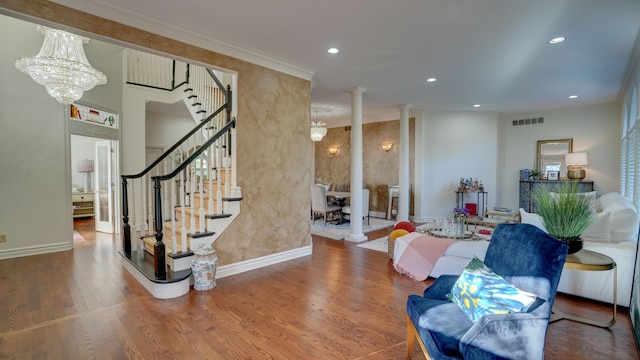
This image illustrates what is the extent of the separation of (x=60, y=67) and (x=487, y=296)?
5.30 metres

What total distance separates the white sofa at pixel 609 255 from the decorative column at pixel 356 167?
3202 millimetres

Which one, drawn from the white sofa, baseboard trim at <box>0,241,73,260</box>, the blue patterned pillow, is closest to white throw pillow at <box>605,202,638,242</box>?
the white sofa

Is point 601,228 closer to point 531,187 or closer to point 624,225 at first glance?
point 624,225

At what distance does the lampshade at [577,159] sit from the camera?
6.73 meters

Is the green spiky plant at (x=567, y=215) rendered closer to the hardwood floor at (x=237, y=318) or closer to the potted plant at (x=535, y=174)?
the hardwood floor at (x=237, y=318)

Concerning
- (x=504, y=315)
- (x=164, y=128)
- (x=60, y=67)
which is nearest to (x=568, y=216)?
(x=504, y=315)

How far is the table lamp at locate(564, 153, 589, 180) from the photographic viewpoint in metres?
6.74

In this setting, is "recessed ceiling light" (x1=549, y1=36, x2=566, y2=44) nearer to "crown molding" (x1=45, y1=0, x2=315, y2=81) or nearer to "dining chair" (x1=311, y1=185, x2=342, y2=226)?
"crown molding" (x1=45, y1=0, x2=315, y2=81)

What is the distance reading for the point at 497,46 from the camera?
375cm

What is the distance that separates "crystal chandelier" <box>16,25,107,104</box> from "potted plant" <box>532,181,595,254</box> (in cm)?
566

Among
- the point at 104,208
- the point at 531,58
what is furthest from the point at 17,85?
the point at 531,58

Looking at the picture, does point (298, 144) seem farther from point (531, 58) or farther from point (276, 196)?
point (531, 58)

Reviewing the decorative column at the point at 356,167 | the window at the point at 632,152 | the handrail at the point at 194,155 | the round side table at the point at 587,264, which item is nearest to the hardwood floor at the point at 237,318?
the round side table at the point at 587,264

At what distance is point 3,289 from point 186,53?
334cm
